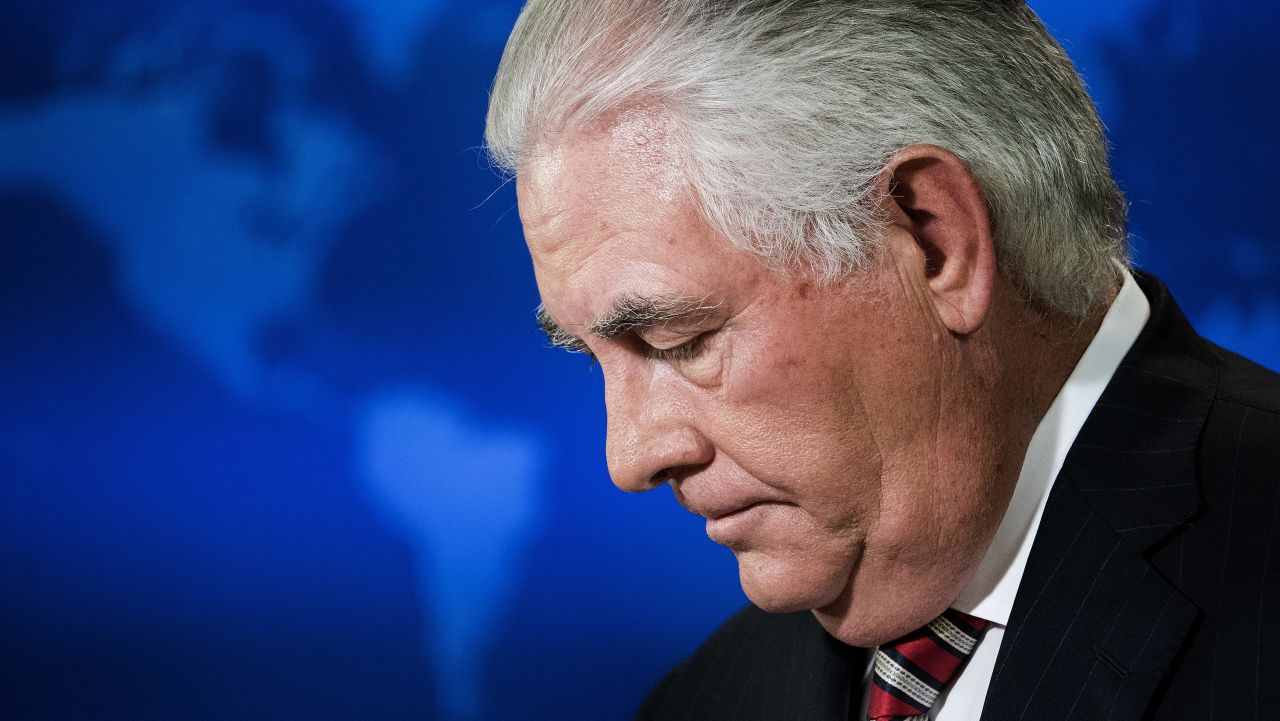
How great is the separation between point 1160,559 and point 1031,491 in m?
0.14

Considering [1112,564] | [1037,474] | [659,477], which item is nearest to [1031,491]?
[1037,474]

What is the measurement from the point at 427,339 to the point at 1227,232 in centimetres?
123

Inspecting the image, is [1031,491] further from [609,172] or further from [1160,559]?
[609,172]

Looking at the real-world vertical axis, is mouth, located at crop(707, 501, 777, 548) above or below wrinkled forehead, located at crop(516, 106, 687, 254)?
below

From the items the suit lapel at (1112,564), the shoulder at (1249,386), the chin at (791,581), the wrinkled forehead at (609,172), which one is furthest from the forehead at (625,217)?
the shoulder at (1249,386)

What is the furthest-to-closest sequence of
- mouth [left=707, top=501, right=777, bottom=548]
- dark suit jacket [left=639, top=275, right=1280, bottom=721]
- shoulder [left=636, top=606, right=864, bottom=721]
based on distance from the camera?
shoulder [left=636, top=606, right=864, bottom=721]
mouth [left=707, top=501, right=777, bottom=548]
dark suit jacket [left=639, top=275, right=1280, bottom=721]

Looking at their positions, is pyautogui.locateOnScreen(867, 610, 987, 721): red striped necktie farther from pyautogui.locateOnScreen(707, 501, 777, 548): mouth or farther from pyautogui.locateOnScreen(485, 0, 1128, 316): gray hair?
pyautogui.locateOnScreen(485, 0, 1128, 316): gray hair

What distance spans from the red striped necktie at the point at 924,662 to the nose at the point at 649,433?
32 centimetres

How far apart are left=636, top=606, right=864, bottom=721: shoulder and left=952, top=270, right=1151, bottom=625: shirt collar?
19 centimetres

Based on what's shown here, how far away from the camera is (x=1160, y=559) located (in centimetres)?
115

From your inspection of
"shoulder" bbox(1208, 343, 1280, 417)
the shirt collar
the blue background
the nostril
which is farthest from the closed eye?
the blue background

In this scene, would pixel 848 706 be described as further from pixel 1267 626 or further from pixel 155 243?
pixel 155 243

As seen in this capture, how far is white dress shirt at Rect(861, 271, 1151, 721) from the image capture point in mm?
1255

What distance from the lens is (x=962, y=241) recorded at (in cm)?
116
